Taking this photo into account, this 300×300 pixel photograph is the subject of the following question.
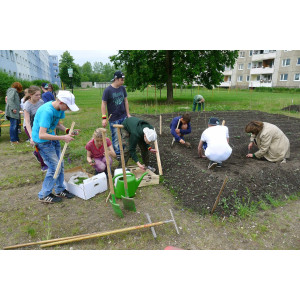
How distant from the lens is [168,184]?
12.4 feet

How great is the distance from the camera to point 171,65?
1502 cm

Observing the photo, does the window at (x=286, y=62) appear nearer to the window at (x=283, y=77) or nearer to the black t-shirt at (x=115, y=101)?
the window at (x=283, y=77)

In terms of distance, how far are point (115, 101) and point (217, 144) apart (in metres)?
2.05

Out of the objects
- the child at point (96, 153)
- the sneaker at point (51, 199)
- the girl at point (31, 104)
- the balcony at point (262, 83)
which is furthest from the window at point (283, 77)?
the sneaker at point (51, 199)

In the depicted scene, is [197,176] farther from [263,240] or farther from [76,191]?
[76,191]

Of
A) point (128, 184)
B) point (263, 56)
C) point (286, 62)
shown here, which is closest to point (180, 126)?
point (128, 184)

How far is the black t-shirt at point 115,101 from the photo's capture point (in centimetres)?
399

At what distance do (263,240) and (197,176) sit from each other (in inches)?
53.7

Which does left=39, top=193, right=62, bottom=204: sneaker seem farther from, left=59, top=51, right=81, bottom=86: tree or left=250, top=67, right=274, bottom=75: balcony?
left=59, top=51, right=81, bottom=86: tree

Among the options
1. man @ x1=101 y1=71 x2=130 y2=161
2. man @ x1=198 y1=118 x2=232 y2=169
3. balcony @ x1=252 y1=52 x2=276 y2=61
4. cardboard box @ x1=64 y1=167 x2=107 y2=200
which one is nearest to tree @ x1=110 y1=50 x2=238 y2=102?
man @ x1=101 y1=71 x2=130 y2=161

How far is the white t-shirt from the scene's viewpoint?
3730mm

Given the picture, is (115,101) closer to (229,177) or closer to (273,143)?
(229,177)

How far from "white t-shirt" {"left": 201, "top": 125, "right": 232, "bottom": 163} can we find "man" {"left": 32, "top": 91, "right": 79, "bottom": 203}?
2.30m

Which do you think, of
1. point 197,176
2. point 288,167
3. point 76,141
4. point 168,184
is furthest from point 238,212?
point 76,141
